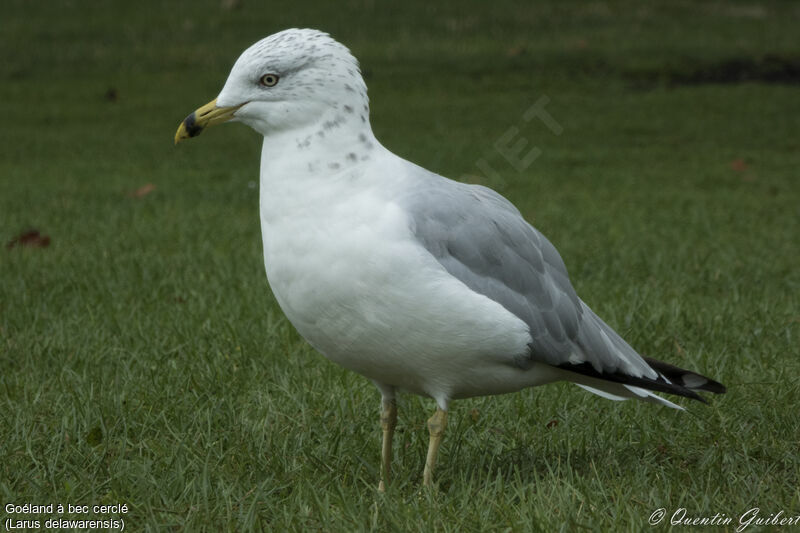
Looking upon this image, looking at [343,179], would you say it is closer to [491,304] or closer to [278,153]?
[278,153]

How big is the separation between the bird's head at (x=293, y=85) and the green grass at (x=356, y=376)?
114 centimetres

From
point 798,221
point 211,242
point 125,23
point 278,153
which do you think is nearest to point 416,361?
point 278,153

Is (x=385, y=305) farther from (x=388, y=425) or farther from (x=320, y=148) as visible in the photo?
(x=388, y=425)

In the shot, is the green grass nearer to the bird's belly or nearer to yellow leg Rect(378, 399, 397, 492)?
yellow leg Rect(378, 399, 397, 492)

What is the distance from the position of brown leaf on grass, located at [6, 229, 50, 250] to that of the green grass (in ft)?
0.39

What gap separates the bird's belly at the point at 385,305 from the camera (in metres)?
3.00

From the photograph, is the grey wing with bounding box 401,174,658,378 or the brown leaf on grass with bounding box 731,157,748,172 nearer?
the grey wing with bounding box 401,174,658,378

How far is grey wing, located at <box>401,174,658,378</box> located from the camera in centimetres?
315

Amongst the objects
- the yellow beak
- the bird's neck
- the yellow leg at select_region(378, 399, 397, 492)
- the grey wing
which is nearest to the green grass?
the yellow leg at select_region(378, 399, 397, 492)

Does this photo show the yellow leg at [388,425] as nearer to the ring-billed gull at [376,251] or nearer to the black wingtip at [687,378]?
the ring-billed gull at [376,251]

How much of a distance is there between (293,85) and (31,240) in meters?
4.43

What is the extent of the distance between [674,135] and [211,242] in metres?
7.46

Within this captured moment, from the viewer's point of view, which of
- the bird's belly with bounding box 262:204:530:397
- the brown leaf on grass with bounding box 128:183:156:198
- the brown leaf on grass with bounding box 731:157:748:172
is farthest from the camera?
the brown leaf on grass with bounding box 731:157:748:172

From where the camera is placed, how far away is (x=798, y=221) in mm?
8273
